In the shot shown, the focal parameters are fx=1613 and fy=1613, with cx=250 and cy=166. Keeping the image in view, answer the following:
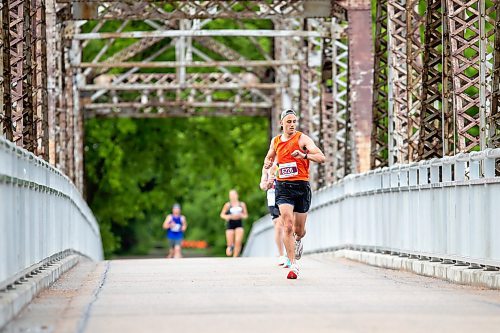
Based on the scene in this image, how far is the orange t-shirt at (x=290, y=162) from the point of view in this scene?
1802cm

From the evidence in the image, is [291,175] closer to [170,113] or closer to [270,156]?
[270,156]

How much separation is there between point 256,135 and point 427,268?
50.2m

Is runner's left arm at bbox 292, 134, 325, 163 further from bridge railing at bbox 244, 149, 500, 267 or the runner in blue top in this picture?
the runner in blue top

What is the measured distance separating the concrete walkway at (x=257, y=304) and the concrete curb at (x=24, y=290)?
0.32 ft

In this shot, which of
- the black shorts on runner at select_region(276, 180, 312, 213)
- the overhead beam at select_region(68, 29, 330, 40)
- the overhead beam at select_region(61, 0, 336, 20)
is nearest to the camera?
the black shorts on runner at select_region(276, 180, 312, 213)

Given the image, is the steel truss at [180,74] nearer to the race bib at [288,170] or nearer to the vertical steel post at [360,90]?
the vertical steel post at [360,90]

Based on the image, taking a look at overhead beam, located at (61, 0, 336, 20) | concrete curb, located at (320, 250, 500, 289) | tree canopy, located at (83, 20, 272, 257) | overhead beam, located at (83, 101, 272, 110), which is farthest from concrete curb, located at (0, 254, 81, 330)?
tree canopy, located at (83, 20, 272, 257)

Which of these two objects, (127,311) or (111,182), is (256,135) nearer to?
(111,182)

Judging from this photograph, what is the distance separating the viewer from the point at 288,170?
59.5ft

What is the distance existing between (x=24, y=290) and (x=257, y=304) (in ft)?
6.18

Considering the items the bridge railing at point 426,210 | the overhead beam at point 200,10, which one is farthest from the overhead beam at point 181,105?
the bridge railing at point 426,210

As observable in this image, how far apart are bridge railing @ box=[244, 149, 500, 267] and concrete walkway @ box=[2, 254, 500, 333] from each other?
50cm

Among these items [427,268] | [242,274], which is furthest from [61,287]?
[427,268]

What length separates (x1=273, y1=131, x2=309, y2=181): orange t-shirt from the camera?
1802 centimetres
